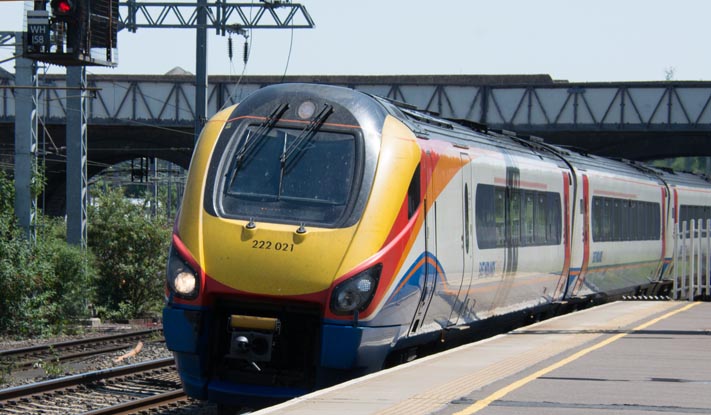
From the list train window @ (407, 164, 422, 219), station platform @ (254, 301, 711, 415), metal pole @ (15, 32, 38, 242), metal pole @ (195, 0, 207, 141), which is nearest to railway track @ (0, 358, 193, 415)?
station platform @ (254, 301, 711, 415)

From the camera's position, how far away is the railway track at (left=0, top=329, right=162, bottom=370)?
1900 centimetres

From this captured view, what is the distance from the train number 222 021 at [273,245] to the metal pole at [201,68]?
36.2 ft

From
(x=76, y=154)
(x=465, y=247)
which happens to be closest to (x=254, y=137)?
(x=465, y=247)

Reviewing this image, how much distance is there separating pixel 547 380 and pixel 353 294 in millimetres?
1912

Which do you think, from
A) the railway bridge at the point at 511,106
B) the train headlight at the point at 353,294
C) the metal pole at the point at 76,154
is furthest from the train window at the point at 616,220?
the railway bridge at the point at 511,106

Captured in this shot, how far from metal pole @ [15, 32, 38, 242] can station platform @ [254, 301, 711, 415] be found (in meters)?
15.3

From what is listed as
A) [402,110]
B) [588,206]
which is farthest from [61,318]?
[402,110]

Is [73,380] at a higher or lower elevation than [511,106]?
lower

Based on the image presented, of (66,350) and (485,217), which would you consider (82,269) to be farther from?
(485,217)

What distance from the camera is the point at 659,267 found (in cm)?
2747

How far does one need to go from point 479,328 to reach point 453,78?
3958 cm

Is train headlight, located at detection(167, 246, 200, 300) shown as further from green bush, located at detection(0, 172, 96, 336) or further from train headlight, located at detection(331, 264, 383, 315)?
green bush, located at detection(0, 172, 96, 336)

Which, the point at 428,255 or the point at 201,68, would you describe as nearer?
the point at 428,255

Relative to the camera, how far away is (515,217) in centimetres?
1534
